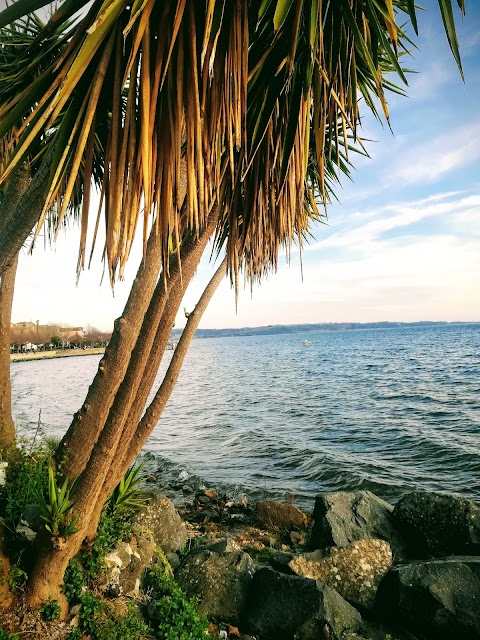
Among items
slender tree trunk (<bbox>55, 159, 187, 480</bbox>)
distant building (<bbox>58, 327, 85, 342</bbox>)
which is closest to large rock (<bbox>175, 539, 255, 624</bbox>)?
slender tree trunk (<bbox>55, 159, 187, 480</bbox>)

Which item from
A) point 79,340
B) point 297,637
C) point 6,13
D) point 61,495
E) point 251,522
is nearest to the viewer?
point 6,13

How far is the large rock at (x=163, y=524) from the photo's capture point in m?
4.70

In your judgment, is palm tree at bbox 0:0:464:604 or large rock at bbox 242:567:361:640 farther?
large rock at bbox 242:567:361:640

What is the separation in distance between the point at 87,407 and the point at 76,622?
4.83 ft

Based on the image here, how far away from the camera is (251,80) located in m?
2.27

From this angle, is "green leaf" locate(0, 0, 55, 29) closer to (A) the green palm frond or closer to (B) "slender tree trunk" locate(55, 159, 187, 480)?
(A) the green palm frond

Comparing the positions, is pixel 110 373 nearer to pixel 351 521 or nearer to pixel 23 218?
pixel 23 218

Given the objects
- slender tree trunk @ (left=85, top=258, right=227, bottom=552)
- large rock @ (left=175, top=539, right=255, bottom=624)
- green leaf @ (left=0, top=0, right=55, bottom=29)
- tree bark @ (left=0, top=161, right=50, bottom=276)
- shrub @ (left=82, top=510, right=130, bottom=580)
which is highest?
green leaf @ (left=0, top=0, right=55, bottom=29)

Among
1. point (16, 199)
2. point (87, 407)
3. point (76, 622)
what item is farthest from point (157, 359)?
point (76, 622)

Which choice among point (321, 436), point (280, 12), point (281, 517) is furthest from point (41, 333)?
point (280, 12)

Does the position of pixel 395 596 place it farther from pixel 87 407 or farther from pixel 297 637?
pixel 87 407

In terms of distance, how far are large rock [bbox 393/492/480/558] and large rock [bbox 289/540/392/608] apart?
0.84 meters

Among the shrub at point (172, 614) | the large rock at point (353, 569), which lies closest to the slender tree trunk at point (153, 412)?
the shrub at point (172, 614)

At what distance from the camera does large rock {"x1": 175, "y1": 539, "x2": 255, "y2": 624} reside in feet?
12.9
